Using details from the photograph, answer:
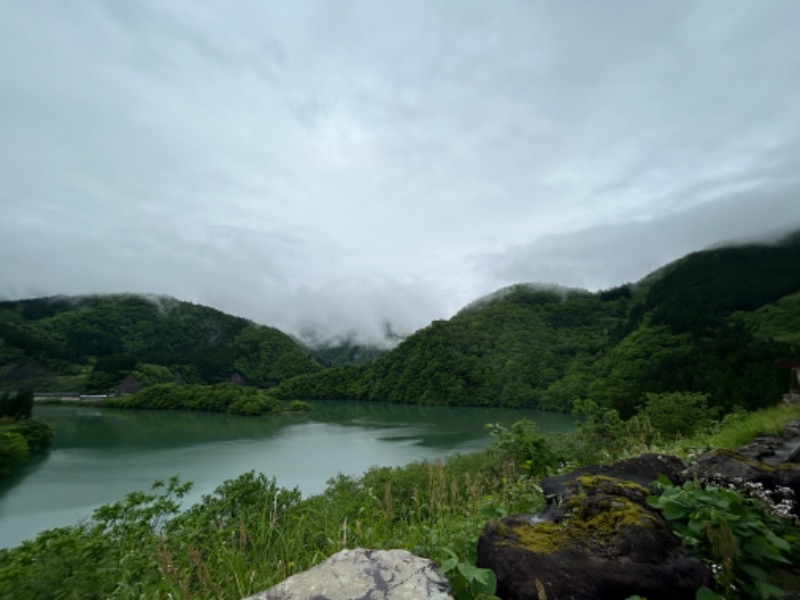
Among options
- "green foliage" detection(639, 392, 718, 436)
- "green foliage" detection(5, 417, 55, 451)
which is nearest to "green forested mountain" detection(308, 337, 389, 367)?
"green foliage" detection(5, 417, 55, 451)

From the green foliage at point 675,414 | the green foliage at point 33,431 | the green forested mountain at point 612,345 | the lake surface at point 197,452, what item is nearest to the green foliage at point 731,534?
the lake surface at point 197,452

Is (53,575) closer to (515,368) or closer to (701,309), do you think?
(701,309)

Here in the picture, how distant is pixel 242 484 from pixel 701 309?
80.4m

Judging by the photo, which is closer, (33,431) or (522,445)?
(522,445)

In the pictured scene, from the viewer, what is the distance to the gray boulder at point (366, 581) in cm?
173

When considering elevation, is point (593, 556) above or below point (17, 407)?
below

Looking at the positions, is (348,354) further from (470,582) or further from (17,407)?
(470,582)

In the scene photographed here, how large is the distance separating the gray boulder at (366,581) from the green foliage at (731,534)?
3.84ft

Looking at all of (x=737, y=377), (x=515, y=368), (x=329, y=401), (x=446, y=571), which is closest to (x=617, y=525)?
(x=446, y=571)

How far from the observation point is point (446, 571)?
6.07 ft

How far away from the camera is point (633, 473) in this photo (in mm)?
3139

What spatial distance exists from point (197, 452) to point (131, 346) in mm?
110215

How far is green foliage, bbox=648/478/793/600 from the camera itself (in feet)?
5.69

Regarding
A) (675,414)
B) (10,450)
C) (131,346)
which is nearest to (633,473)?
(675,414)
